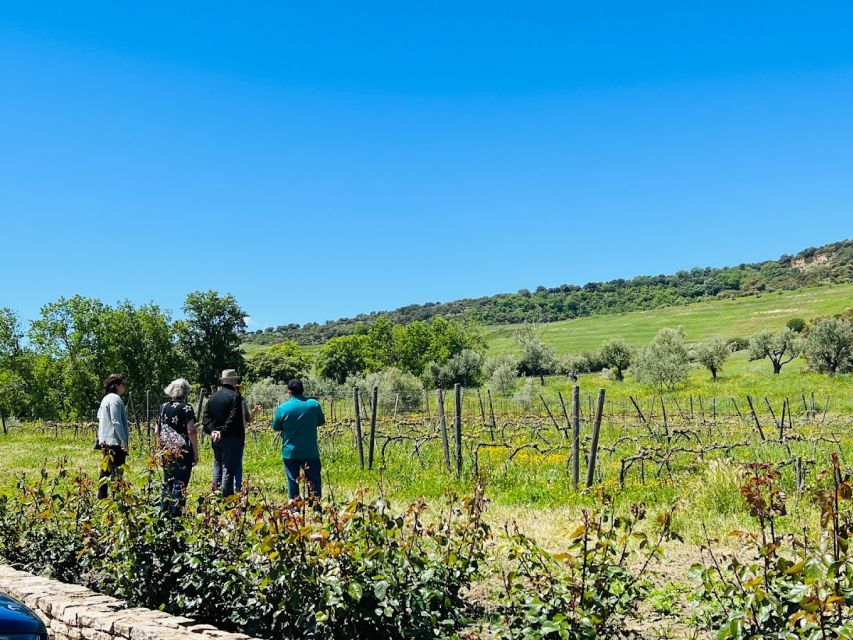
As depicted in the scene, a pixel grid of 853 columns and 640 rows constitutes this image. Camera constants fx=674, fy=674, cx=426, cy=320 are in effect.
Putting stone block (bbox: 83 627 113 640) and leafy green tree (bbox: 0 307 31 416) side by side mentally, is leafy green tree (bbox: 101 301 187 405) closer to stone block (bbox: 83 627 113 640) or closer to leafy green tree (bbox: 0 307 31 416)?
leafy green tree (bbox: 0 307 31 416)

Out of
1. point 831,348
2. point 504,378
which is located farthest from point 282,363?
point 831,348

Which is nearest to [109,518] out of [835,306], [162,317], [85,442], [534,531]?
[534,531]

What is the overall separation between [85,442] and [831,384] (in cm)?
3883

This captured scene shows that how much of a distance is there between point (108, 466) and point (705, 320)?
104817mm

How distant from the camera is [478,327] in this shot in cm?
8806

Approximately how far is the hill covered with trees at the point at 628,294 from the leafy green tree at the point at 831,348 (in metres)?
83.3

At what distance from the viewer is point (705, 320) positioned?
101 m

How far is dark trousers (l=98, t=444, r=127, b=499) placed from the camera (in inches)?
233

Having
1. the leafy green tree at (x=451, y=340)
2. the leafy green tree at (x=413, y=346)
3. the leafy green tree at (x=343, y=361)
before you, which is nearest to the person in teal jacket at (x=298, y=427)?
the leafy green tree at (x=451, y=340)

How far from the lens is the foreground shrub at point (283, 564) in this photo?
3.84 meters

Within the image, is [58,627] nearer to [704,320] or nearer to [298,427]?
[298,427]

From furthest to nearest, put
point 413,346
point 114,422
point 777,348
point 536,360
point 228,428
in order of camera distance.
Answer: point 413,346 < point 536,360 < point 777,348 < point 228,428 < point 114,422

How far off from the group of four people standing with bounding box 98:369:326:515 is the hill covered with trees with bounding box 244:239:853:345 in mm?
121021

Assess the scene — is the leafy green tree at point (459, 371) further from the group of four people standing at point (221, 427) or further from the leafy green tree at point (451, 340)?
the group of four people standing at point (221, 427)
